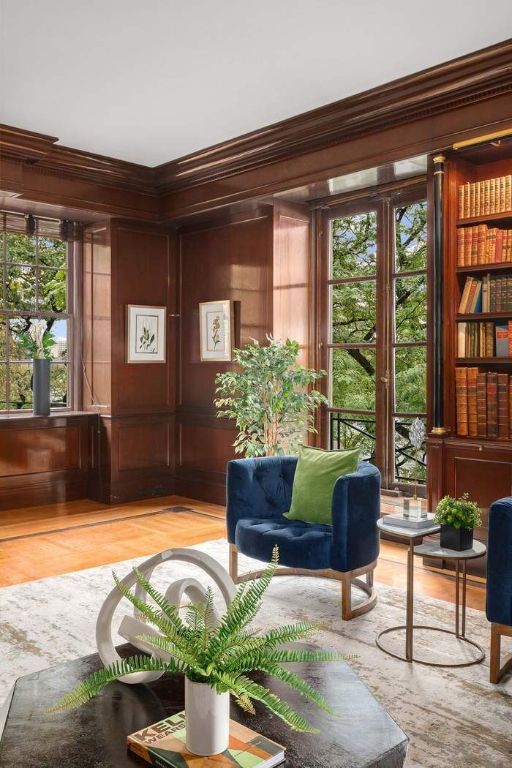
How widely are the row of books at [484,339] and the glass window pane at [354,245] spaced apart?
1385mm

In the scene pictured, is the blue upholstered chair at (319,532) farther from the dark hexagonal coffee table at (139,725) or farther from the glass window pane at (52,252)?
the glass window pane at (52,252)

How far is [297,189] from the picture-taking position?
5.45 meters

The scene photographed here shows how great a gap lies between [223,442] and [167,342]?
1.26 metres

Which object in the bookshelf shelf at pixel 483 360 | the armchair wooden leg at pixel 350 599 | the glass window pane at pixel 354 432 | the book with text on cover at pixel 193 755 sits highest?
the bookshelf shelf at pixel 483 360

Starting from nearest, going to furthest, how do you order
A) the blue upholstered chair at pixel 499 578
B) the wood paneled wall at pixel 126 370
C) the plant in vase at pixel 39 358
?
the blue upholstered chair at pixel 499 578 → the plant in vase at pixel 39 358 → the wood paneled wall at pixel 126 370

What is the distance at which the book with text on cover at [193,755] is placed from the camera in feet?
4.74

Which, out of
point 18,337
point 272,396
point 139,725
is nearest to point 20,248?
point 18,337

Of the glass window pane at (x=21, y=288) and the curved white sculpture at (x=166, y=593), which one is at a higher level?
the glass window pane at (x=21, y=288)

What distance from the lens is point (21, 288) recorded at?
6.55m

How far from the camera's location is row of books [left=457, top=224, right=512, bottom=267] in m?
4.27

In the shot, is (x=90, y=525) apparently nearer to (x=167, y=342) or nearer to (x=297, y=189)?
(x=167, y=342)

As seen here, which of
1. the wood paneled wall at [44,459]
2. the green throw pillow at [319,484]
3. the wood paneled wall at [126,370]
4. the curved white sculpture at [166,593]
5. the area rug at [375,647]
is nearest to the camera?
the curved white sculpture at [166,593]

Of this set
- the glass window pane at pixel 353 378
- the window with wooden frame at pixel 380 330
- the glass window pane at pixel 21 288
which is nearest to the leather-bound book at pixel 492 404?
the window with wooden frame at pixel 380 330

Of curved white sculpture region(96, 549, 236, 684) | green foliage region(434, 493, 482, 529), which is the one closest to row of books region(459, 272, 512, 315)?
green foliage region(434, 493, 482, 529)
